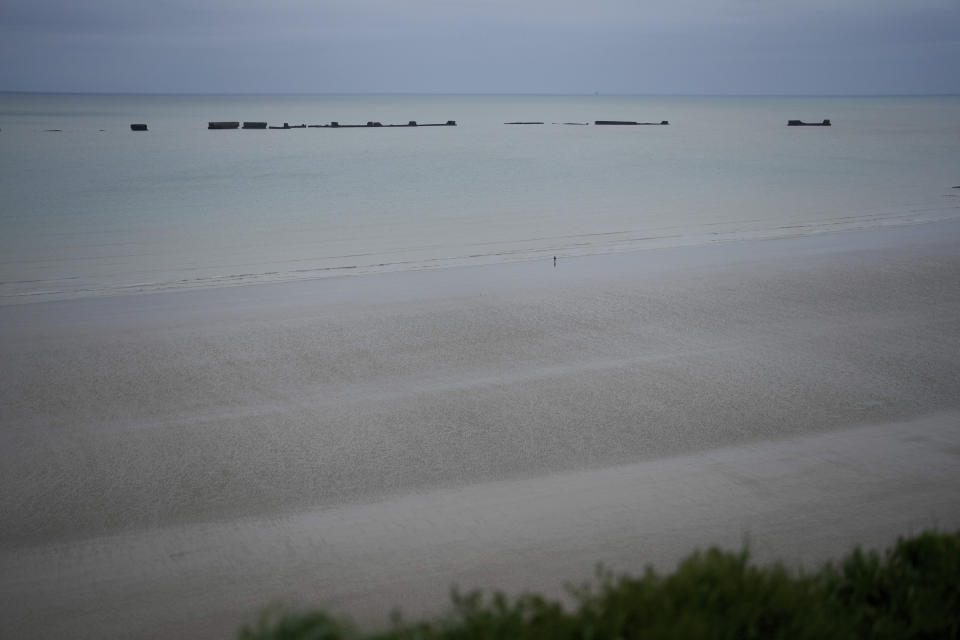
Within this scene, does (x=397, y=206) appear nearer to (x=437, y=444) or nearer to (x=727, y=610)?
(x=437, y=444)

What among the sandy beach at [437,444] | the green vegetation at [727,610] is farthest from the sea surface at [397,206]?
the green vegetation at [727,610]

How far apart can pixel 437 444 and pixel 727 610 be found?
12.2 feet

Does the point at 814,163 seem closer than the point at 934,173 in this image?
No

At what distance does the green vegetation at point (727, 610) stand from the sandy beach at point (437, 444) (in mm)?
1572

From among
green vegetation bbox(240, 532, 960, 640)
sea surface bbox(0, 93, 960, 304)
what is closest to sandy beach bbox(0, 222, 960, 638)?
green vegetation bbox(240, 532, 960, 640)

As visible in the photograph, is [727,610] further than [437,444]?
No

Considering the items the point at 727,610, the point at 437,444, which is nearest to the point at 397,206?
the point at 437,444

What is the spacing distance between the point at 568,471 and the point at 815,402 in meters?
2.61

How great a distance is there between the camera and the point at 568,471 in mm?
5809

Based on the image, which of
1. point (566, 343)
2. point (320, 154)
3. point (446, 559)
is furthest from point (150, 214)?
point (320, 154)

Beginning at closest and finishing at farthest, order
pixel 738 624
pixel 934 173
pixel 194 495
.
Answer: pixel 738 624 < pixel 194 495 < pixel 934 173

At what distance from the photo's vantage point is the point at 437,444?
631 cm

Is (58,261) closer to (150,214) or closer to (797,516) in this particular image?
(150,214)

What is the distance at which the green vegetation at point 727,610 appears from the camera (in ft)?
8.41
